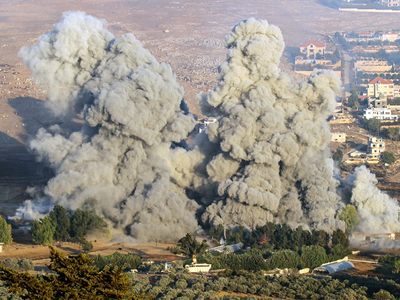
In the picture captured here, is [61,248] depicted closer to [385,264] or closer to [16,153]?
[385,264]

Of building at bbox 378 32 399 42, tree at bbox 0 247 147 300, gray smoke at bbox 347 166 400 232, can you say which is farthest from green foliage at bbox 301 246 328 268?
building at bbox 378 32 399 42

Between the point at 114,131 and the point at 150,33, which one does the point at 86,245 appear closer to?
the point at 114,131

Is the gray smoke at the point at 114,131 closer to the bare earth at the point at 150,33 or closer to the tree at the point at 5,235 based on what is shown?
the bare earth at the point at 150,33

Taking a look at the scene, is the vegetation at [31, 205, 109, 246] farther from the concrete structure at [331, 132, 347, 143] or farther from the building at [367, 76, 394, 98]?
the building at [367, 76, 394, 98]

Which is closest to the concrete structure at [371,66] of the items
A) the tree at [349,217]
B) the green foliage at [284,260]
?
the tree at [349,217]

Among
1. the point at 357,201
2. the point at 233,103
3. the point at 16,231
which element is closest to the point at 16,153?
the point at 16,231

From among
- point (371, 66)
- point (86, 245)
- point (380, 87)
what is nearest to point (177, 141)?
point (86, 245)
